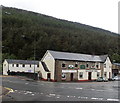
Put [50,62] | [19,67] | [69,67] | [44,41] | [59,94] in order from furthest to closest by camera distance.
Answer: [44,41]
[19,67]
[69,67]
[50,62]
[59,94]

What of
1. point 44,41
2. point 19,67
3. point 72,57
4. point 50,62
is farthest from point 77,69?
point 44,41

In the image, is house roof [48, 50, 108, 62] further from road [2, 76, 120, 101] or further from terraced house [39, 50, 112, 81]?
road [2, 76, 120, 101]

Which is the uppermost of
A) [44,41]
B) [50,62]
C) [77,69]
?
[44,41]

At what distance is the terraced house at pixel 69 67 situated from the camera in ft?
151

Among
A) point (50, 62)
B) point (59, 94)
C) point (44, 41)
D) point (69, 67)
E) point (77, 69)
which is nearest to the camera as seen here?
point (59, 94)

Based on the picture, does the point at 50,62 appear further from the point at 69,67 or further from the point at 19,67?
the point at 19,67

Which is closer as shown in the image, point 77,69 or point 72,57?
point 77,69

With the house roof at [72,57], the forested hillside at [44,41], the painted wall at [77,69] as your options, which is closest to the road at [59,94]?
the painted wall at [77,69]

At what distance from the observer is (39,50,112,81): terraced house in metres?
45.9

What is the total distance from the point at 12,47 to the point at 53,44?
21.4 m

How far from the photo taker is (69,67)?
47562 mm

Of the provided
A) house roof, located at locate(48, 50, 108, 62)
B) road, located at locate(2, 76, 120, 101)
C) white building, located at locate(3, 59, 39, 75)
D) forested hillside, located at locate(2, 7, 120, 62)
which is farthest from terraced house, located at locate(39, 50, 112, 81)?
forested hillside, located at locate(2, 7, 120, 62)

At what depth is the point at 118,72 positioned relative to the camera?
214 ft

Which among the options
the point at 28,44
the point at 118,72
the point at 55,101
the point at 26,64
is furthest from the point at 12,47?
Answer: the point at 55,101
